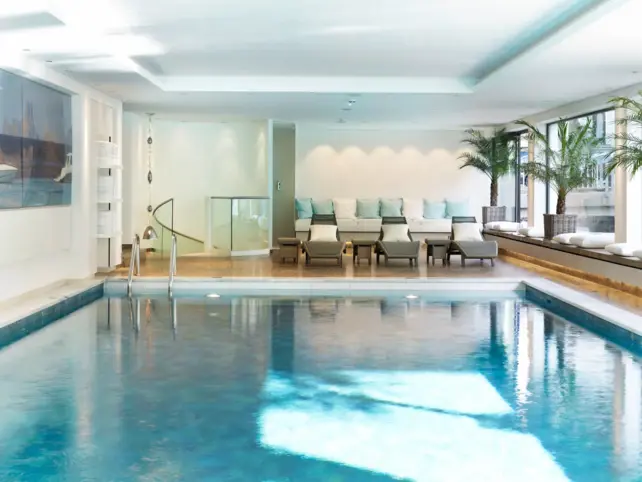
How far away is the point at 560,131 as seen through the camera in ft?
49.3

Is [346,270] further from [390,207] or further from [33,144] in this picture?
[390,207]

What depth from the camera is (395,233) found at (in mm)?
15625

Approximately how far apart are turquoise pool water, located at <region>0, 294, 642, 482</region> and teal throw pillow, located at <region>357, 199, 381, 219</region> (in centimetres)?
1019

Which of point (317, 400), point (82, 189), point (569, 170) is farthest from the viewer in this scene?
point (569, 170)

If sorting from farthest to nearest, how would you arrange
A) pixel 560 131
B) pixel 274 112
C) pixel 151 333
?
pixel 274 112 < pixel 560 131 < pixel 151 333

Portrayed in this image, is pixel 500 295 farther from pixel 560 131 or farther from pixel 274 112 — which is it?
pixel 274 112

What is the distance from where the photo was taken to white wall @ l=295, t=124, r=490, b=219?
20688 millimetres

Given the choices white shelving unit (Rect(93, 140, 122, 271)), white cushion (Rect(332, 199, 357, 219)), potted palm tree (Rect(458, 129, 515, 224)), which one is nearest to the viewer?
white shelving unit (Rect(93, 140, 122, 271))

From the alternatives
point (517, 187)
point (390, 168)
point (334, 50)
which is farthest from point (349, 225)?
point (334, 50)

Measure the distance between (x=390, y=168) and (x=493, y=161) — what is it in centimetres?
312

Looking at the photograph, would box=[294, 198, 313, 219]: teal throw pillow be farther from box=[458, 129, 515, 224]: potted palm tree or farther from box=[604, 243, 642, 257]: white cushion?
box=[604, 243, 642, 257]: white cushion

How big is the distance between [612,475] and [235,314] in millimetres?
6295

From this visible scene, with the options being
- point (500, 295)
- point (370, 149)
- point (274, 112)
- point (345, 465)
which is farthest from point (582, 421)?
point (370, 149)

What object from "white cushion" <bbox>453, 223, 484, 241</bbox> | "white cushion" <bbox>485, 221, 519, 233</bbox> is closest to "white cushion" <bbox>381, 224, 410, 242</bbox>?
"white cushion" <bbox>453, 223, 484, 241</bbox>
